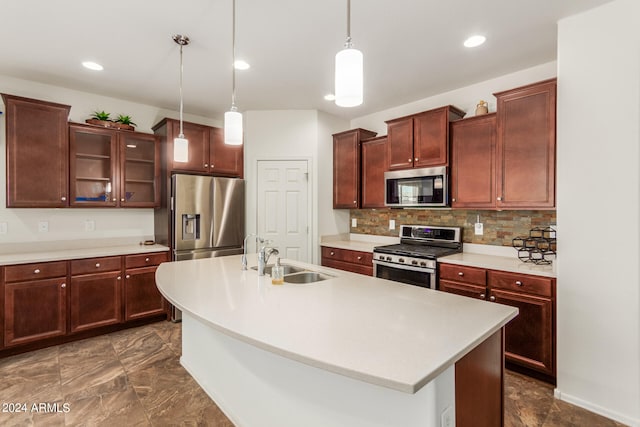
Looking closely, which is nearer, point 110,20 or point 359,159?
point 110,20

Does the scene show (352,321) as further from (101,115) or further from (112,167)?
(101,115)

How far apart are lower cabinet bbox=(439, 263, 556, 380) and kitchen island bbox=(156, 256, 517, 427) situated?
1163mm

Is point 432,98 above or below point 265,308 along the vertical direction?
above

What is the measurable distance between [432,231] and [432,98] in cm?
159

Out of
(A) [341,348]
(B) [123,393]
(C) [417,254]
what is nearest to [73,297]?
(B) [123,393]

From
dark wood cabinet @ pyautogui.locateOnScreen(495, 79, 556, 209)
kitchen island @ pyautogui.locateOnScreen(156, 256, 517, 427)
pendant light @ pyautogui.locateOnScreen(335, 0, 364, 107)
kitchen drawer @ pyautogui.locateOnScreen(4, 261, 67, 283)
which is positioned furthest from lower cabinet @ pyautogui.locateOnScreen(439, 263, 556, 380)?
kitchen drawer @ pyautogui.locateOnScreen(4, 261, 67, 283)

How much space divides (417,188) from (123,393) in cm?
321

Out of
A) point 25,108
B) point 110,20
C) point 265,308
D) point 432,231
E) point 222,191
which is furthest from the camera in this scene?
point 222,191

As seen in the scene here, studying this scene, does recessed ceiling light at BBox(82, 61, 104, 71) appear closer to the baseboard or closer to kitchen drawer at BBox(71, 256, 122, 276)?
kitchen drawer at BBox(71, 256, 122, 276)

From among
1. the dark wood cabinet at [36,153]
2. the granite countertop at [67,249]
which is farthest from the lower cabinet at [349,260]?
the dark wood cabinet at [36,153]

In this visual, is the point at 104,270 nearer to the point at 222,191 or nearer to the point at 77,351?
the point at 77,351

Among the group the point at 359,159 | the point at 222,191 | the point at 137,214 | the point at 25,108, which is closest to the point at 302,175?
→ the point at 359,159

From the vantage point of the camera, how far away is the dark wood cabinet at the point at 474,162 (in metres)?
2.93

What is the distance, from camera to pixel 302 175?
4.25 m
